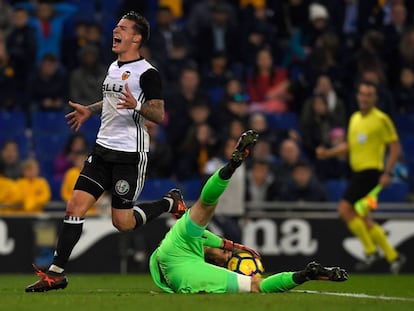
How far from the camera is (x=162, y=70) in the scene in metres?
18.6

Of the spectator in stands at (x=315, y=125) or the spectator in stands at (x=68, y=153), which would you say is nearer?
the spectator in stands at (x=68, y=153)

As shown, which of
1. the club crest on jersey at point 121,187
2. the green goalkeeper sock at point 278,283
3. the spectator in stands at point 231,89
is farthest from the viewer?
the spectator in stands at point 231,89

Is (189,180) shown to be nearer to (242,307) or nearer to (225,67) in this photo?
(225,67)

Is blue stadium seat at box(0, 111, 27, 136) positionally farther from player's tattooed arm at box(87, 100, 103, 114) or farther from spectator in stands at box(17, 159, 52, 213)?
player's tattooed arm at box(87, 100, 103, 114)

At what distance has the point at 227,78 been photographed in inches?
734

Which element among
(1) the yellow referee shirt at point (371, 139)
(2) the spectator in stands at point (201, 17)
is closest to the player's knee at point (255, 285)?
(1) the yellow referee shirt at point (371, 139)

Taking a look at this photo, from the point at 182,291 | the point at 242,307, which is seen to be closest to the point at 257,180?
the point at 182,291

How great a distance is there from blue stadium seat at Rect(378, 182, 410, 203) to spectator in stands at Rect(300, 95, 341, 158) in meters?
1.19

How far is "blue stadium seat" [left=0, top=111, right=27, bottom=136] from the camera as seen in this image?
17.6m

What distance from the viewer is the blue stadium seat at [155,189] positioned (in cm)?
1653

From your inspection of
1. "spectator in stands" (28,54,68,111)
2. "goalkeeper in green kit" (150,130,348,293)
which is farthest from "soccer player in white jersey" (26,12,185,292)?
"spectator in stands" (28,54,68,111)

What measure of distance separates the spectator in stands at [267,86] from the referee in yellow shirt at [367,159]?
315cm

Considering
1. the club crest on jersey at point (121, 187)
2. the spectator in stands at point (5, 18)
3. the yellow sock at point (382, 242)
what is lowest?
the yellow sock at point (382, 242)

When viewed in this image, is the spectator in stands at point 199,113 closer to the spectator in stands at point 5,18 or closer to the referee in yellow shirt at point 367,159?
the referee in yellow shirt at point 367,159
